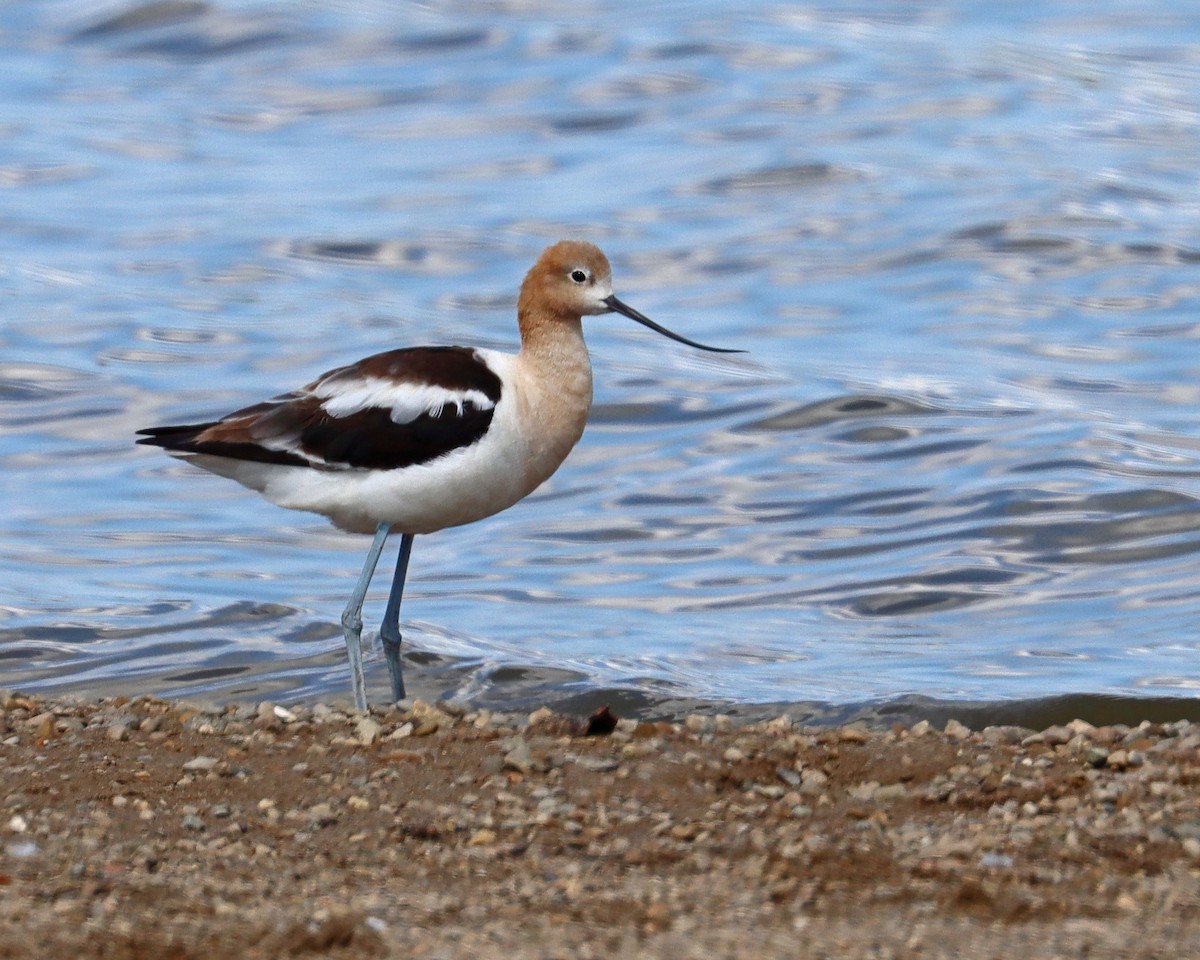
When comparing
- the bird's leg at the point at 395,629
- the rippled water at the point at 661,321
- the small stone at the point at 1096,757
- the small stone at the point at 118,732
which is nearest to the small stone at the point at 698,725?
the small stone at the point at 1096,757

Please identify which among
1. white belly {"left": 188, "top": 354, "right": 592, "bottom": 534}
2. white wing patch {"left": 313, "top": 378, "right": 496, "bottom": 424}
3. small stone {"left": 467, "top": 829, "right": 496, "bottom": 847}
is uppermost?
white wing patch {"left": 313, "top": 378, "right": 496, "bottom": 424}

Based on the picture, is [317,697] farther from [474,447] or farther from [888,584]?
[888,584]

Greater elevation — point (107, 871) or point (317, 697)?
point (107, 871)

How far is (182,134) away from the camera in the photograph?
21.6m

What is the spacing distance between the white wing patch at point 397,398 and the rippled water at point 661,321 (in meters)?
1.80

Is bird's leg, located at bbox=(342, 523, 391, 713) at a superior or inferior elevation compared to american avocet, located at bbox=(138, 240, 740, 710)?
inferior

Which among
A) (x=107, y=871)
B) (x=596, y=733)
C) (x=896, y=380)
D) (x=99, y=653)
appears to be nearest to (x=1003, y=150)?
(x=896, y=380)

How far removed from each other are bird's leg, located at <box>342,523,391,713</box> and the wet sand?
38cm

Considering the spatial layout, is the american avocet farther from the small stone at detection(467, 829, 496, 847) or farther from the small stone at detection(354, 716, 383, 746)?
the small stone at detection(467, 829, 496, 847)

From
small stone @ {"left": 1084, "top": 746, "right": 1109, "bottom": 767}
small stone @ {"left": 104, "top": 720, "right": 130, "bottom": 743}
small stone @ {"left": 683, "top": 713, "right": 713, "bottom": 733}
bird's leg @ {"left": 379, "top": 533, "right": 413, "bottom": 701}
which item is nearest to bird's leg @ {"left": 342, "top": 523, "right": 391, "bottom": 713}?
bird's leg @ {"left": 379, "top": 533, "right": 413, "bottom": 701}

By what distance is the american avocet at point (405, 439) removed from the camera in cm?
752

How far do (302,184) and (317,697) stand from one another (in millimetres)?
11823

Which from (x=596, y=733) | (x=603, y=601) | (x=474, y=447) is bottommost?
(x=603, y=601)

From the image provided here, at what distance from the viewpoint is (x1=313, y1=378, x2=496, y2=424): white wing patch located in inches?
297
